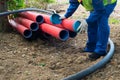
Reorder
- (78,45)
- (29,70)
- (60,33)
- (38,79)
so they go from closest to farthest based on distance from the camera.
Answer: (38,79), (29,70), (60,33), (78,45)

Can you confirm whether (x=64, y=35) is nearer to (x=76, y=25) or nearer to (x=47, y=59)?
(x=76, y=25)

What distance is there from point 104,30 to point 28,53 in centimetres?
145

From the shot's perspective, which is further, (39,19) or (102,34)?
(39,19)

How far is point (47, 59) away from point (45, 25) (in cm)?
81

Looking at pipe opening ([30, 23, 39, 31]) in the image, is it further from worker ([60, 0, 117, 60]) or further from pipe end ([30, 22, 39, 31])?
worker ([60, 0, 117, 60])

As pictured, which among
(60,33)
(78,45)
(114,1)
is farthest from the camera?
(78,45)

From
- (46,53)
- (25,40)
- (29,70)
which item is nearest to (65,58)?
(46,53)

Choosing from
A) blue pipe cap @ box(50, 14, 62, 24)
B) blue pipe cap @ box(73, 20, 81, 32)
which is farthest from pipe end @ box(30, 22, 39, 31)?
blue pipe cap @ box(73, 20, 81, 32)

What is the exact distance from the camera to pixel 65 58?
5262 mm

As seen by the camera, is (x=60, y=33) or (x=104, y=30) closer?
(x=104, y=30)

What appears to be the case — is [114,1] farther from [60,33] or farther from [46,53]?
[46,53]

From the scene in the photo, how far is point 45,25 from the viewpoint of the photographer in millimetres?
5805

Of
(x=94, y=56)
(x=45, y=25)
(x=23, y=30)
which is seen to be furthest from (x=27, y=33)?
(x=94, y=56)

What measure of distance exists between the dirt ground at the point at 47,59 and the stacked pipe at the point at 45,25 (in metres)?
0.23
